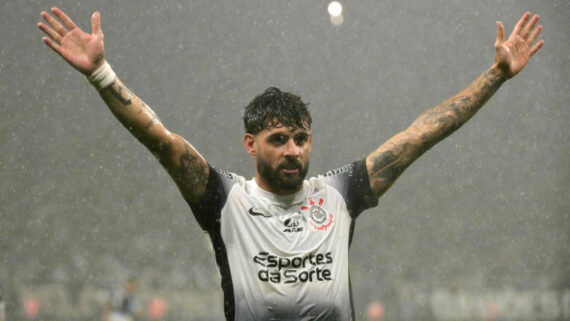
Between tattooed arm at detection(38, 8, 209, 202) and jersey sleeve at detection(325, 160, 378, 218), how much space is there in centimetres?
72

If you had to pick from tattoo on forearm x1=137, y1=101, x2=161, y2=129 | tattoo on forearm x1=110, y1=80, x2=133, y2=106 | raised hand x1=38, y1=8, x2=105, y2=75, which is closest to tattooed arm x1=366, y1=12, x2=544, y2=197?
tattoo on forearm x1=137, y1=101, x2=161, y2=129

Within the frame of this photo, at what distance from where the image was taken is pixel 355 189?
3230 mm

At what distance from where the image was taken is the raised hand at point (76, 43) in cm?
284

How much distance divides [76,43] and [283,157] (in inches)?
38.0

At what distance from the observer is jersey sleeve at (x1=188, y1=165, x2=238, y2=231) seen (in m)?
3.02

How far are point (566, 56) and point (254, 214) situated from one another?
23.8 metres

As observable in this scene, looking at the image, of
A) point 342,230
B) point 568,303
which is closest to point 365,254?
point 568,303

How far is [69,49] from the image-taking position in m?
2.85

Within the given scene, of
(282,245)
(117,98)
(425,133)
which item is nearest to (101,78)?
(117,98)

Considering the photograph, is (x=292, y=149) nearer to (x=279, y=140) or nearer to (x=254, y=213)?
(x=279, y=140)

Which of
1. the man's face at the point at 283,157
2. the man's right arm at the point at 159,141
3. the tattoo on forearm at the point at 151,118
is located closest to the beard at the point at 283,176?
the man's face at the point at 283,157

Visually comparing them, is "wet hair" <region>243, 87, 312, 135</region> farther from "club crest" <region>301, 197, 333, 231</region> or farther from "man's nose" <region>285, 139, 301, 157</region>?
"club crest" <region>301, 197, 333, 231</region>

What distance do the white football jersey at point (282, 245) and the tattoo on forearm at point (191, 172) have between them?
0.06m

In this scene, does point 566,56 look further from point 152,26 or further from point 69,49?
point 69,49
